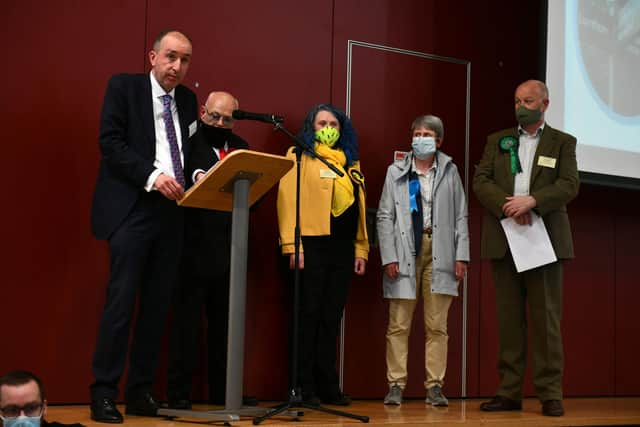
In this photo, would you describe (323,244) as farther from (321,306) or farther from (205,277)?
(205,277)

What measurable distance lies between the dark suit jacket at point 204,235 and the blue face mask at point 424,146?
1133mm

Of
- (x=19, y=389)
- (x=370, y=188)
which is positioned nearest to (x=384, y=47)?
(x=370, y=188)

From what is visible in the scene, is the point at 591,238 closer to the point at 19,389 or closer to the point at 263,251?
the point at 263,251

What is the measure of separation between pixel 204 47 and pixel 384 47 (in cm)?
120

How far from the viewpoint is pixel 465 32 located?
5453mm

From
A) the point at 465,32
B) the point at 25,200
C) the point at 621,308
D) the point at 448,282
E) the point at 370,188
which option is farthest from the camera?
the point at 621,308

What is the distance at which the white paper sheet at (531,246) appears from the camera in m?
4.03

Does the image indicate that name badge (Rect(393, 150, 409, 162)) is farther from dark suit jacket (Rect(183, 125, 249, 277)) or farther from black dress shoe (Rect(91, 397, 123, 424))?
black dress shoe (Rect(91, 397, 123, 424))

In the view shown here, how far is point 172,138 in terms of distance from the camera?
3568mm

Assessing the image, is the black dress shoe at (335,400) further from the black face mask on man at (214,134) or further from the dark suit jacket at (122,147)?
the dark suit jacket at (122,147)

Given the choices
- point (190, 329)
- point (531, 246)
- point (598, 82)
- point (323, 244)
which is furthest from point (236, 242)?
point (598, 82)

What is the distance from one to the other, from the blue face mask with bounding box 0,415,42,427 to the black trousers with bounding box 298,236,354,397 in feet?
6.46

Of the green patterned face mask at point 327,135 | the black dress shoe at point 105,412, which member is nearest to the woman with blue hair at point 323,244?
the green patterned face mask at point 327,135

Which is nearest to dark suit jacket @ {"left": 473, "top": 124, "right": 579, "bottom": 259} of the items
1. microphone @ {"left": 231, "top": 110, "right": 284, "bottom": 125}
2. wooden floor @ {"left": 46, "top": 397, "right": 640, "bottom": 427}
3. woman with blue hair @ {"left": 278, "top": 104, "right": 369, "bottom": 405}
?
woman with blue hair @ {"left": 278, "top": 104, "right": 369, "bottom": 405}
